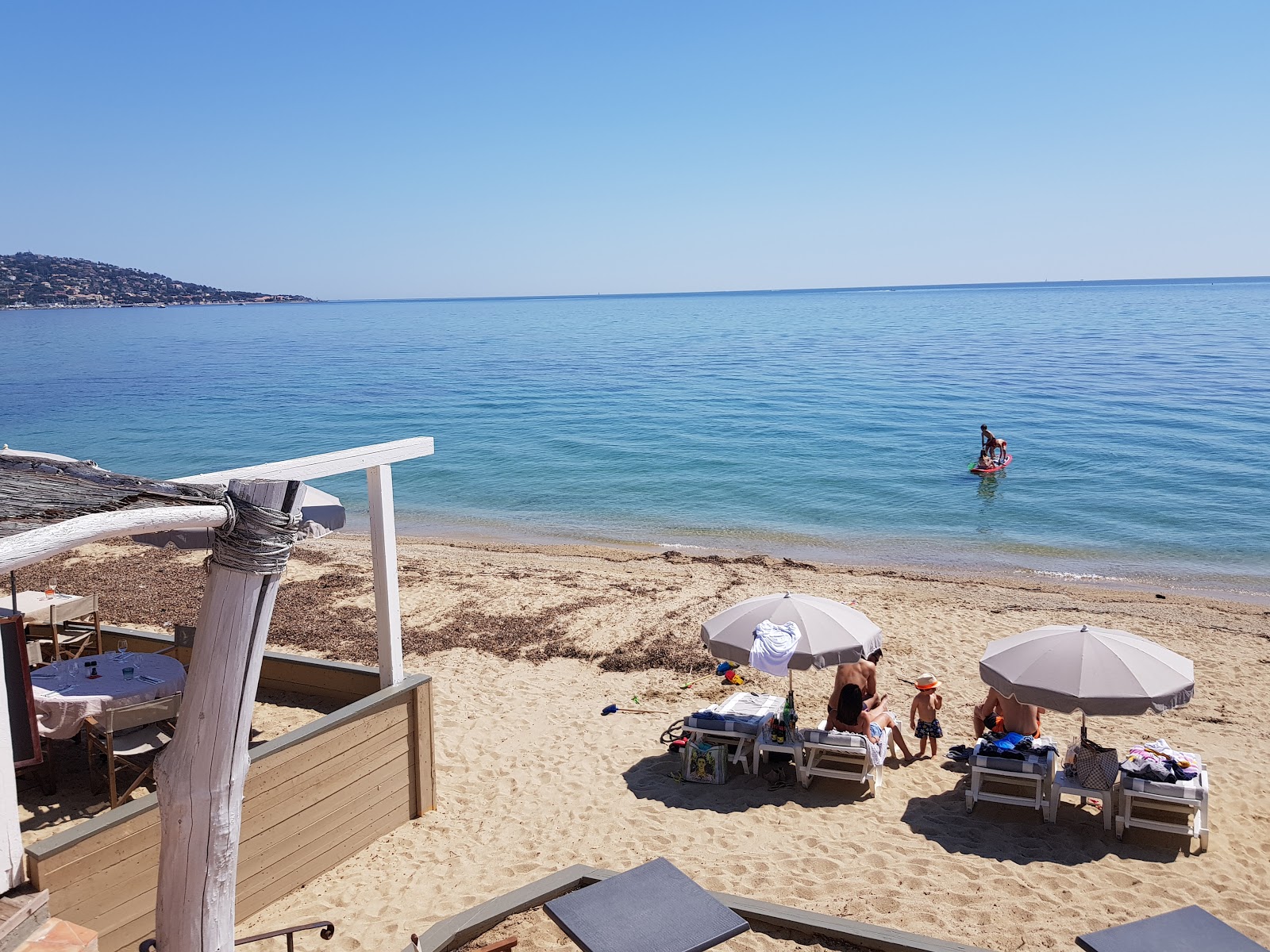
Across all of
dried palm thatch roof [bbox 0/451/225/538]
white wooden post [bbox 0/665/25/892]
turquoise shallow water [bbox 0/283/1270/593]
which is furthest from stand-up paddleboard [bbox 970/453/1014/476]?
dried palm thatch roof [bbox 0/451/225/538]

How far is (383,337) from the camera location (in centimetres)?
10844

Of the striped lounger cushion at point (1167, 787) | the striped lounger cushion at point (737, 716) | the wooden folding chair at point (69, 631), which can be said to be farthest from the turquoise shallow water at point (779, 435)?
the wooden folding chair at point (69, 631)

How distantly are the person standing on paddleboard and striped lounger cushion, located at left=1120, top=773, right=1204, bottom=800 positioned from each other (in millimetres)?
21140

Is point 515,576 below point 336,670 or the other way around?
below

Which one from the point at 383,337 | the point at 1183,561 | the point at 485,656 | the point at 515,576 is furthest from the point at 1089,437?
the point at 383,337

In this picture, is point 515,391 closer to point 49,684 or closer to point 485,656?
point 485,656

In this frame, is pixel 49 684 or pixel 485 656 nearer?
pixel 49 684

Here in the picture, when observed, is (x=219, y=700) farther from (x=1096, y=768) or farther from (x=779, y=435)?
(x=779, y=435)

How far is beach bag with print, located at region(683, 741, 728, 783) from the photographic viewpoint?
7.98m

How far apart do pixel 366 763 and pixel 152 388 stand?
175 ft

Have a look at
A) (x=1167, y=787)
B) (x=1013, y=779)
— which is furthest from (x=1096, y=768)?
(x=1013, y=779)

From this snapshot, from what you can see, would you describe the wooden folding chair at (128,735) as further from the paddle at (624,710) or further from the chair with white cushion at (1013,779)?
the chair with white cushion at (1013,779)

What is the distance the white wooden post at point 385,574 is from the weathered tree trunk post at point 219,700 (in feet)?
12.6

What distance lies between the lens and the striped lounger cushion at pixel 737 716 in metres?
8.18
